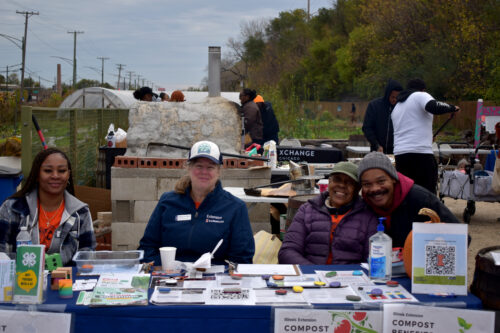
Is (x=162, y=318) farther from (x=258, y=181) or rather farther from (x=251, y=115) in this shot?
(x=251, y=115)

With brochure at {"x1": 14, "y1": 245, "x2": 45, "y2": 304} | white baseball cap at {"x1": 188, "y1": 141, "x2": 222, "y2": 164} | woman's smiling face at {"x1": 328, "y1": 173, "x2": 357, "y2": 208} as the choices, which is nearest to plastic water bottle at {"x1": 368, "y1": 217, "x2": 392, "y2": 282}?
woman's smiling face at {"x1": 328, "y1": 173, "x2": 357, "y2": 208}

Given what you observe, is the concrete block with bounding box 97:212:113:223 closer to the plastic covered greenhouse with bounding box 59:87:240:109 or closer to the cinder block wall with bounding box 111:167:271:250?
the cinder block wall with bounding box 111:167:271:250

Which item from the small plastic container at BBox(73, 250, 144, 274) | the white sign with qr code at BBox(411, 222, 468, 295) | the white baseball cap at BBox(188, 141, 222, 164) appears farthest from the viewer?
the white baseball cap at BBox(188, 141, 222, 164)

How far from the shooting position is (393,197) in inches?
147

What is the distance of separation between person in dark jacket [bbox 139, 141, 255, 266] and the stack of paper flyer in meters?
0.65

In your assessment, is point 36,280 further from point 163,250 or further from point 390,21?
point 390,21

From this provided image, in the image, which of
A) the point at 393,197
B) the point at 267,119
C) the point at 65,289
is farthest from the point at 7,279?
the point at 267,119

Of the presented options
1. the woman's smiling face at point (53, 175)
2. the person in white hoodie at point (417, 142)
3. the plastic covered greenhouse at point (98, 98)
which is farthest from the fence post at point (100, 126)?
the plastic covered greenhouse at point (98, 98)

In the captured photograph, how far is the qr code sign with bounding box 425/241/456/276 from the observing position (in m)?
2.94

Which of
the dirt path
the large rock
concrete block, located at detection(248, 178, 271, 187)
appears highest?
the large rock

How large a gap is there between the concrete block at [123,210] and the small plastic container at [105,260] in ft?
9.72

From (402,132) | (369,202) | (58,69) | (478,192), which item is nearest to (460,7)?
(478,192)

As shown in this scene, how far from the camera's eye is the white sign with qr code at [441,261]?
2936 millimetres

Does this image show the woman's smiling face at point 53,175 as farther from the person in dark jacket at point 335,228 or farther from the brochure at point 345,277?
the brochure at point 345,277
